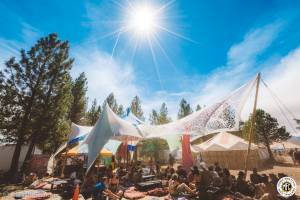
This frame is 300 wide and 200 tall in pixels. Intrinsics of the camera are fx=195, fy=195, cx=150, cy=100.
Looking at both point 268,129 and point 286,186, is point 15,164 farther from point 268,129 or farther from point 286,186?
point 268,129

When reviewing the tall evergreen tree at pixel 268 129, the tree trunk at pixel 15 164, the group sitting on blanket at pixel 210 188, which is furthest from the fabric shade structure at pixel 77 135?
the tall evergreen tree at pixel 268 129

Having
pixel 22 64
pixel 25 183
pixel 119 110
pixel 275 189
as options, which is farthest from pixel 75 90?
→ pixel 275 189

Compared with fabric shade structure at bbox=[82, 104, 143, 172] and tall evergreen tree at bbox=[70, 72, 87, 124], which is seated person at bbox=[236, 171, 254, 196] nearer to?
fabric shade structure at bbox=[82, 104, 143, 172]

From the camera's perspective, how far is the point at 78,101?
114 feet

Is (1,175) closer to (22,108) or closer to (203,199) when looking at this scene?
(22,108)

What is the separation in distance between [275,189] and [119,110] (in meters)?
37.9

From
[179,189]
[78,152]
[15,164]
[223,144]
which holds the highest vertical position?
[223,144]

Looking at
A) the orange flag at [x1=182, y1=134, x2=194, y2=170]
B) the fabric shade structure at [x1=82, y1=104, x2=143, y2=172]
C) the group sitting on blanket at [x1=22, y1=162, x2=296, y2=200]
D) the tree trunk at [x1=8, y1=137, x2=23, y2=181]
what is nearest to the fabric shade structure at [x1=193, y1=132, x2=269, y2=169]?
the orange flag at [x1=182, y1=134, x2=194, y2=170]

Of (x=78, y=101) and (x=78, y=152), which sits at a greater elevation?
(x=78, y=101)

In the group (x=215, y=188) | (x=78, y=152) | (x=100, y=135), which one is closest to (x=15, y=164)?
(x=78, y=152)

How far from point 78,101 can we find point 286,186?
107ft

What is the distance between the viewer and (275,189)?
26.0ft

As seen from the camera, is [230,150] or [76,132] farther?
[230,150]

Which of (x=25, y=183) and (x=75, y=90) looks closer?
(x=25, y=183)
